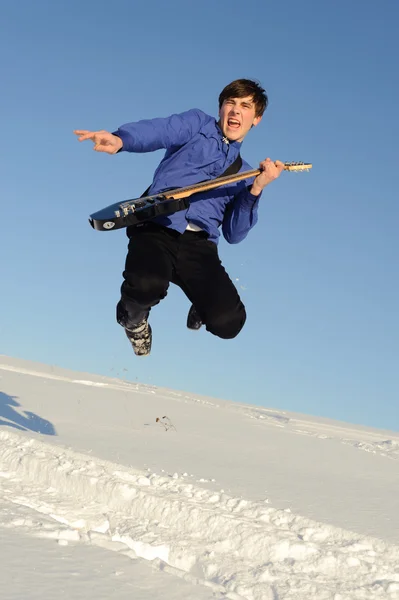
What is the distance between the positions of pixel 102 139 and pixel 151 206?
624mm

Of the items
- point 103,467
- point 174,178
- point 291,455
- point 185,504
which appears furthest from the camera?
point 291,455

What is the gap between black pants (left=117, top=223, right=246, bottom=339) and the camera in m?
4.73

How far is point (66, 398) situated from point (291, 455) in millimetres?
4091

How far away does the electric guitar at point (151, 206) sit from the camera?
4.71 meters

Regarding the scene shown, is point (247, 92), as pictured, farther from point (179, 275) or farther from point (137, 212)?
point (179, 275)

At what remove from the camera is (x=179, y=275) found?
16.1 feet

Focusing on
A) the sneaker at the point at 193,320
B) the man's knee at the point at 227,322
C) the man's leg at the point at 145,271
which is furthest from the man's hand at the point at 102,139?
the sneaker at the point at 193,320

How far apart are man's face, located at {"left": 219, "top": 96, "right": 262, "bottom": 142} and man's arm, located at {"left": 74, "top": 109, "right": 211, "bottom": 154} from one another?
154 mm

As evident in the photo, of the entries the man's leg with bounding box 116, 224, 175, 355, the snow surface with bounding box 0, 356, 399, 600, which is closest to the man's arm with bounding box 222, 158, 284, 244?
the man's leg with bounding box 116, 224, 175, 355

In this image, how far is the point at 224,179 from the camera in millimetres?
4871

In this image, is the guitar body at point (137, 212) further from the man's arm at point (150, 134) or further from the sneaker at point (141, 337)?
the sneaker at point (141, 337)

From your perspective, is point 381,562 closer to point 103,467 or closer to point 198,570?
point 198,570

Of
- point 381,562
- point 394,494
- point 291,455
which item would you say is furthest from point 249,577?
point 291,455

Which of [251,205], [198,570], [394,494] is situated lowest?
[198,570]
